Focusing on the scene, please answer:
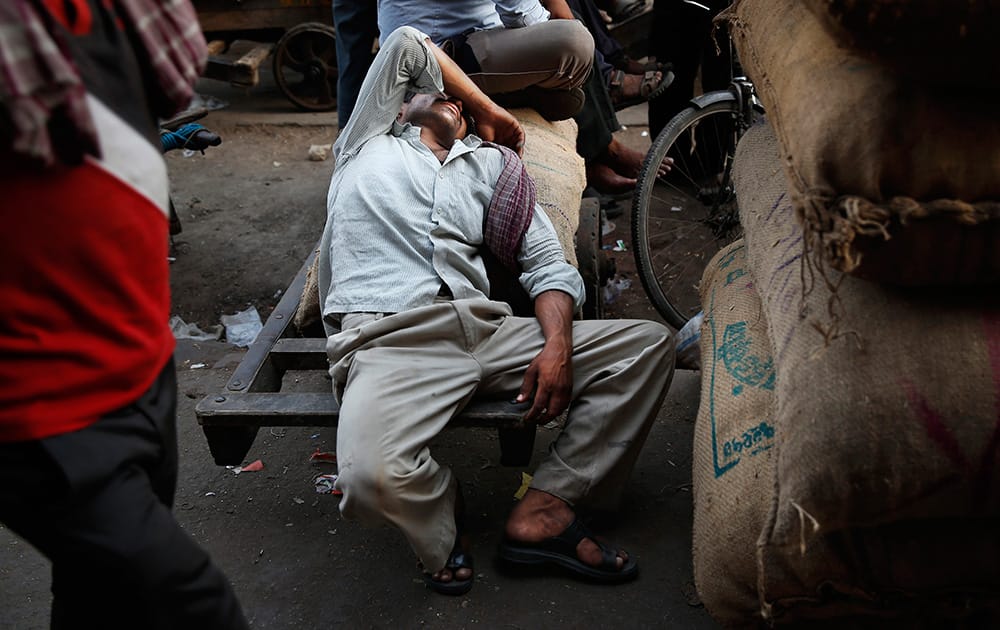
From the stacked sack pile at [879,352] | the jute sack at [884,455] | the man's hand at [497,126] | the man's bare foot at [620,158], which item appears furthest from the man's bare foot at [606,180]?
the jute sack at [884,455]

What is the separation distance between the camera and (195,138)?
380cm

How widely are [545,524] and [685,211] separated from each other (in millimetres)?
2483

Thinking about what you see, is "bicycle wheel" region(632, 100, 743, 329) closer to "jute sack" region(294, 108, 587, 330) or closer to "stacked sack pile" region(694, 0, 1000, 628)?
"jute sack" region(294, 108, 587, 330)

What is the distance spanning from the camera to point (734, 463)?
1.76m

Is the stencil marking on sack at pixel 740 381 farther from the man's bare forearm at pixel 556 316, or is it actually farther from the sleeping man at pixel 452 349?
the man's bare forearm at pixel 556 316

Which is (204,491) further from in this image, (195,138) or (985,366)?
(985,366)

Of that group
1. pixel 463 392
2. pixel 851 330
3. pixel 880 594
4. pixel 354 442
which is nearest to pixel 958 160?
pixel 851 330

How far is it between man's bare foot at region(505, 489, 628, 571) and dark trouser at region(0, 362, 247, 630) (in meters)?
0.93

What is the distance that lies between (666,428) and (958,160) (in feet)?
5.27

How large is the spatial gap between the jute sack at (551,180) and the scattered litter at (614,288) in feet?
2.25

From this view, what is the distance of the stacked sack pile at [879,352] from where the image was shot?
1.35 metres

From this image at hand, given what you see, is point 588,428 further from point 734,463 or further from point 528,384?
point 734,463

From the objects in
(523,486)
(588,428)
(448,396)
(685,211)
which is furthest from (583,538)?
(685,211)

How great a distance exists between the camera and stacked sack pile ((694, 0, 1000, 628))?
4.42 feet
